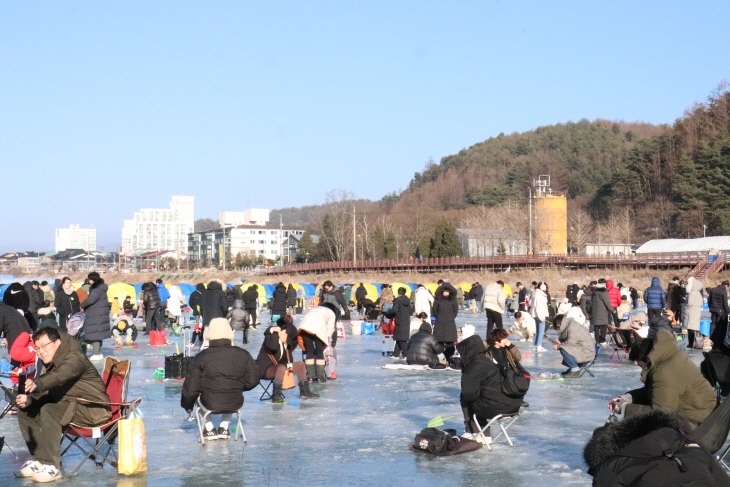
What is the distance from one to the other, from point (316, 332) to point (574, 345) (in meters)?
4.29

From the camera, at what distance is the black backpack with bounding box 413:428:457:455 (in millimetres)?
7621

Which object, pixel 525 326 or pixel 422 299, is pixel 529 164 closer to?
pixel 525 326

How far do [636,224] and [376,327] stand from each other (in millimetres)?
76182

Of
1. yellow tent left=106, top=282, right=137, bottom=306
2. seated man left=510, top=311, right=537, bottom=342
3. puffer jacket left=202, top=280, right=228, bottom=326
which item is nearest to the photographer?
puffer jacket left=202, top=280, right=228, bottom=326

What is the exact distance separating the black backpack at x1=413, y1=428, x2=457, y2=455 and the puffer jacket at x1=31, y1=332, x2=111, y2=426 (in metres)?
2.79

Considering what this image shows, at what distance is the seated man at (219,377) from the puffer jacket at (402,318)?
782cm

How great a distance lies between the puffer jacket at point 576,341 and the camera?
13.0 metres

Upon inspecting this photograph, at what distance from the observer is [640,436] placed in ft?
10.0

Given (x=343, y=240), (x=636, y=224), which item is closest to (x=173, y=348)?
(x=343, y=240)

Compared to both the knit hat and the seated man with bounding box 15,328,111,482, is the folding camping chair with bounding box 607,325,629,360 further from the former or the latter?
the seated man with bounding box 15,328,111,482

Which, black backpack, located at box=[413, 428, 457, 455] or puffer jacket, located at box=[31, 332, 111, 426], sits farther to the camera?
black backpack, located at box=[413, 428, 457, 455]

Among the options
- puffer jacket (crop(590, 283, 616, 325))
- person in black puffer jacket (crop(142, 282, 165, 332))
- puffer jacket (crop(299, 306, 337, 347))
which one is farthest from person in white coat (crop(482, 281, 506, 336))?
person in black puffer jacket (crop(142, 282, 165, 332))

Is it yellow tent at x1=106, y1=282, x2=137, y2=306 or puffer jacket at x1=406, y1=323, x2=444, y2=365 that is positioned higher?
yellow tent at x1=106, y1=282, x2=137, y2=306

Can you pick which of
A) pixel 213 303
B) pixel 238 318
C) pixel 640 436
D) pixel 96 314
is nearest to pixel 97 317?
pixel 96 314
